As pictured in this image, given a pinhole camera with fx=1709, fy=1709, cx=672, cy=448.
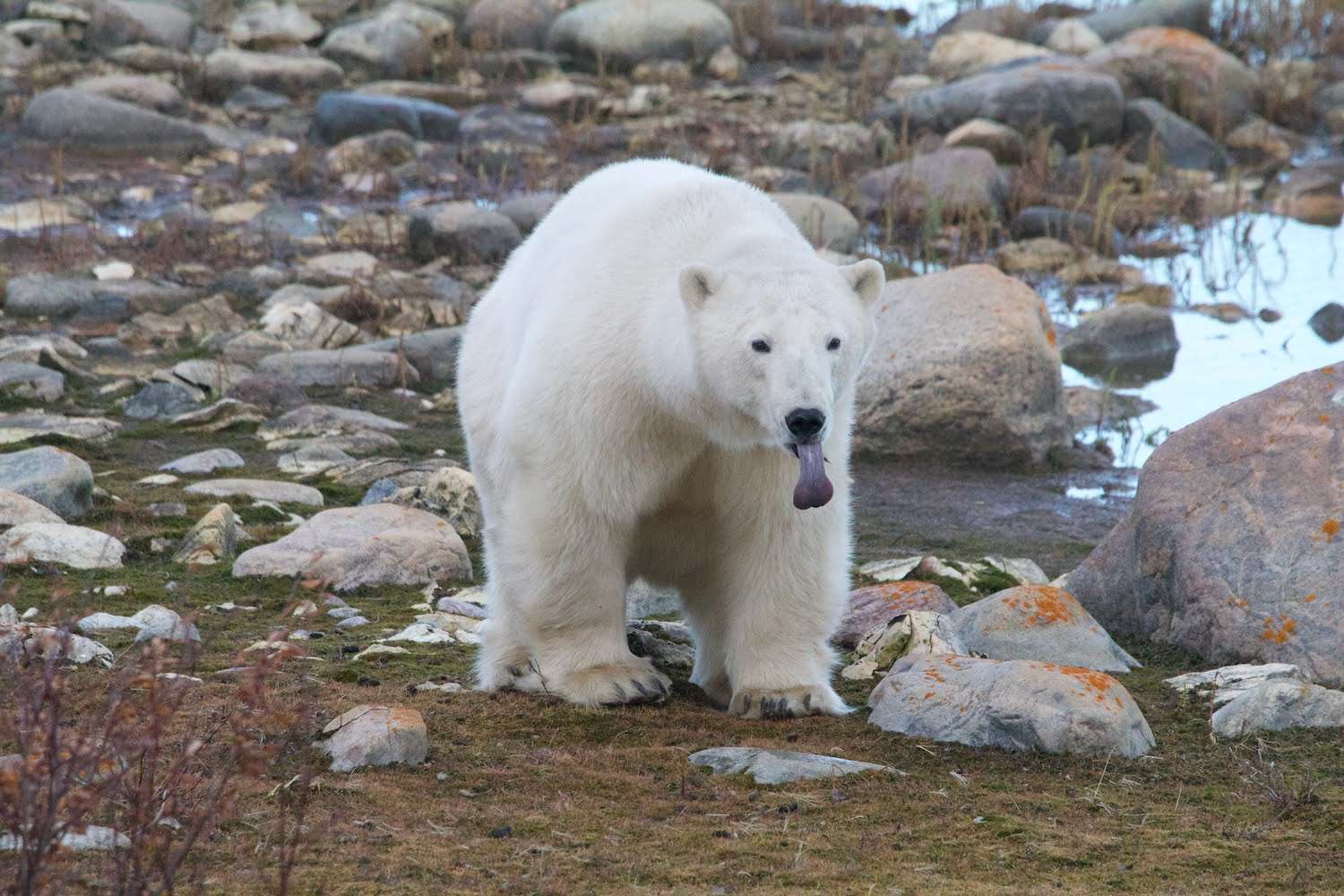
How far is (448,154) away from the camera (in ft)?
56.7

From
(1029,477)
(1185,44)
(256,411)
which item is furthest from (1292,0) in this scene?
(256,411)

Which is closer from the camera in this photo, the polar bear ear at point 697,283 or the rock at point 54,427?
the polar bear ear at point 697,283

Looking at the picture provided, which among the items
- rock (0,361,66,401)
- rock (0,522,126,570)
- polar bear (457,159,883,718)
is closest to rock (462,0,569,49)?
rock (0,361,66,401)

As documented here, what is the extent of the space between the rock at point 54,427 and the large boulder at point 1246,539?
512 centimetres

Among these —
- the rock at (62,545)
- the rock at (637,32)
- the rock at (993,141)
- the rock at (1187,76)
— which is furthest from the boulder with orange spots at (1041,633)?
the rock at (637,32)

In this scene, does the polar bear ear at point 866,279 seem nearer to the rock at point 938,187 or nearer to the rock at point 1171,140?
the rock at point 938,187

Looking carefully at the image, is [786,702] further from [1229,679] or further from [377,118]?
[377,118]

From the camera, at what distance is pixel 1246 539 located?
18.7 ft

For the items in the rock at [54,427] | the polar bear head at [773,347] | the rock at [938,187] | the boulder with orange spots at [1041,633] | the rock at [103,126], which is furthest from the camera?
the rock at [103,126]

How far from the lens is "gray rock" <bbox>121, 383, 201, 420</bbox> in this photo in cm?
926

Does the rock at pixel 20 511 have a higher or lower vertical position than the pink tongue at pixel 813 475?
lower

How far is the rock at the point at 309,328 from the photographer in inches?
430

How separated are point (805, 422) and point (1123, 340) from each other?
7.89 meters

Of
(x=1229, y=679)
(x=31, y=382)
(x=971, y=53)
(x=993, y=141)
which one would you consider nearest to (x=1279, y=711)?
(x=1229, y=679)
